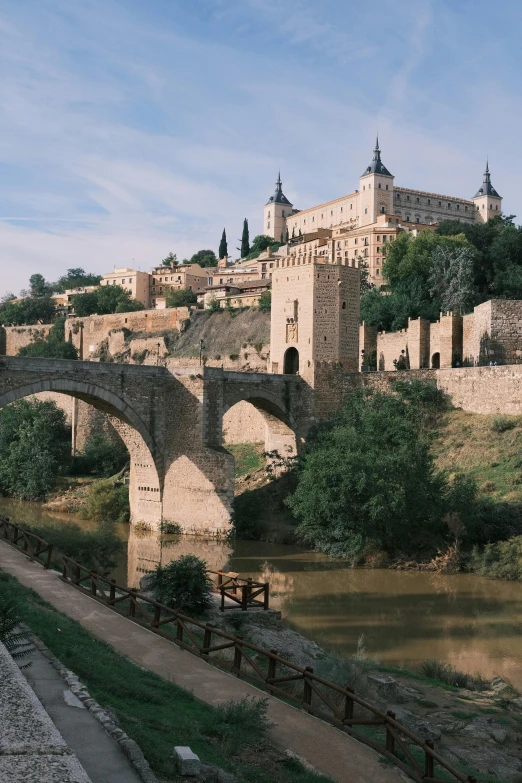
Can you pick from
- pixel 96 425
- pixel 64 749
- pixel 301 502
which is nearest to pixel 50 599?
pixel 64 749

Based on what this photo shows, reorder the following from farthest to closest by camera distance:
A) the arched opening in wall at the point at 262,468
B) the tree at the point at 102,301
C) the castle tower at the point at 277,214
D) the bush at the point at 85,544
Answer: the castle tower at the point at 277,214 < the tree at the point at 102,301 < the arched opening in wall at the point at 262,468 < the bush at the point at 85,544

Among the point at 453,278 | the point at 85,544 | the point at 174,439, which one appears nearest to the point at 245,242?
the point at 453,278

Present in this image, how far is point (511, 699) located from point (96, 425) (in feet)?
86.1

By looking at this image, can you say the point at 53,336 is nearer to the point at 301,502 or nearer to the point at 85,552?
the point at 301,502

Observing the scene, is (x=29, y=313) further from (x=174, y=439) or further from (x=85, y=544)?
(x=85, y=544)

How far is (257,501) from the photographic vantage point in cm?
2805

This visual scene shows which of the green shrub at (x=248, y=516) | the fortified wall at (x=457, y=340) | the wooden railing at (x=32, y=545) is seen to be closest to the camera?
the wooden railing at (x=32, y=545)

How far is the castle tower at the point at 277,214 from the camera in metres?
105

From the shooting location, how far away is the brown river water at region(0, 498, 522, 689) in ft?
49.5

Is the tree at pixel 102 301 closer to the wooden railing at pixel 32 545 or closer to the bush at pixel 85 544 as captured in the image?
the bush at pixel 85 544

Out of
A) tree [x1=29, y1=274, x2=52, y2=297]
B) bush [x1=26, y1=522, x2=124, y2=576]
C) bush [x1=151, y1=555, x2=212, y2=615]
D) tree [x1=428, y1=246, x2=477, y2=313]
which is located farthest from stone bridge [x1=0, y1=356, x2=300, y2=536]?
tree [x1=29, y1=274, x2=52, y2=297]

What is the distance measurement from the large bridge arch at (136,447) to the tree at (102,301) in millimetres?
47137

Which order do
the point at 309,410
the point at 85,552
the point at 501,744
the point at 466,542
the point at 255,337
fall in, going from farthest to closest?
the point at 255,337 → the point at 309,410 → the point at 466,542 → the point at 85,552 → the point at 501,744

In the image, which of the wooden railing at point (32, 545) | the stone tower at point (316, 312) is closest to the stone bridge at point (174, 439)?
the stone tower at point (316, 312)
